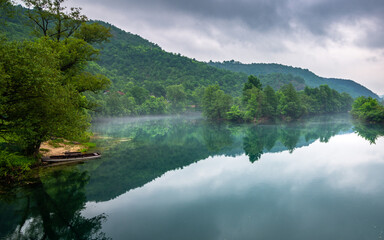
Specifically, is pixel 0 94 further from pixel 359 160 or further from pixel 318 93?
pixel 318 93

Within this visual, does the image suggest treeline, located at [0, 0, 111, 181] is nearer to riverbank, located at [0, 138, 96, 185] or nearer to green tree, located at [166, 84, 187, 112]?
riverbank, located at [0, 138, 96, 185]

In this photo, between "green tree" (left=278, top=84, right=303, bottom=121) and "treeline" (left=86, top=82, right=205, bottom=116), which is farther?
"treeline" (left=86, top=82, right=205, bottom=116)

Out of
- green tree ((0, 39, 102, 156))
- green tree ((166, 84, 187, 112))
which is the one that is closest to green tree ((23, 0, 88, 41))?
green tree ((0, 39, 102, 156))

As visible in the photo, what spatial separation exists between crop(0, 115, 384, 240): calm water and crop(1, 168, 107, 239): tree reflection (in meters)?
0.05

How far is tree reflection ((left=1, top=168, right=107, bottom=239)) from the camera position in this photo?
11914 mm

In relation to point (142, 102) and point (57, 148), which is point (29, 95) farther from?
point (142, 102)

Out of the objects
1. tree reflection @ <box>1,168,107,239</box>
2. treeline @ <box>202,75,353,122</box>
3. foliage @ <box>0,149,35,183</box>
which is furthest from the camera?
treeline @ <box>202,75,353,122</box>

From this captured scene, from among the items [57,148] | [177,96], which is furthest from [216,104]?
[57,148]

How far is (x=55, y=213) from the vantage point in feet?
46.1

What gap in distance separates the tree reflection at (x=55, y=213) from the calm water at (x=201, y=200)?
2.0 inches

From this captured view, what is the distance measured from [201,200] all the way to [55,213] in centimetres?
934

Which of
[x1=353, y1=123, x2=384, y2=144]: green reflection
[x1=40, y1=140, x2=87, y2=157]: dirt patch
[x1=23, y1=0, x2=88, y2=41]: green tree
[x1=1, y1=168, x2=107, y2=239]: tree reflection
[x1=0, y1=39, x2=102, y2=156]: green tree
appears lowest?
[x1=40, y1=140, x2=87, y2=157]: dirt patch

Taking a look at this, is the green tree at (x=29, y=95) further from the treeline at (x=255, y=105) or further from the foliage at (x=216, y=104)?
the foliage at (x=216, y=104)

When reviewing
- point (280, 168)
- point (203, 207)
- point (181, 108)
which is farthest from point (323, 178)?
point (181, 108)
